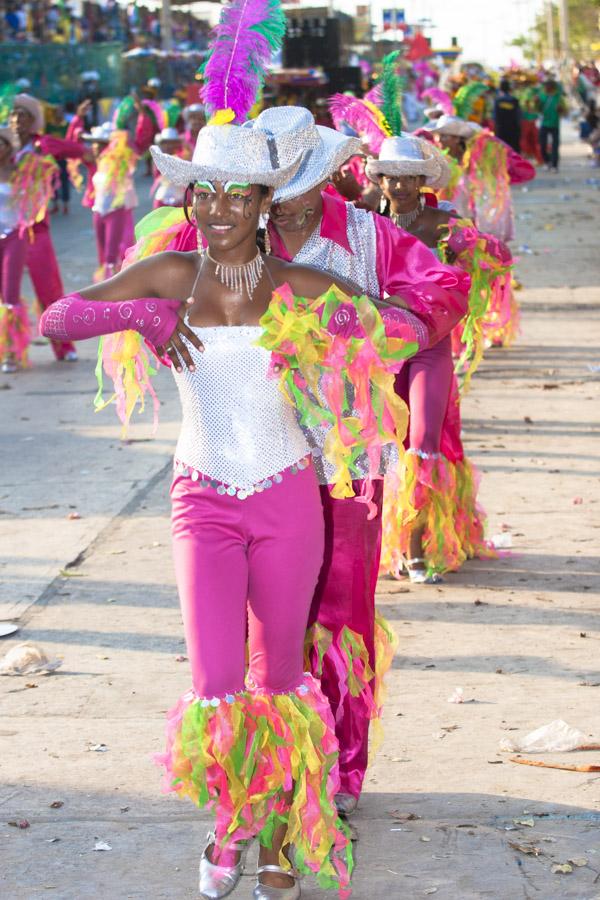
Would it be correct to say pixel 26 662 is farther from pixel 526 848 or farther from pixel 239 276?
pixel 239 276

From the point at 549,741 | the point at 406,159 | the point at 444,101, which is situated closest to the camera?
the point at 549,741

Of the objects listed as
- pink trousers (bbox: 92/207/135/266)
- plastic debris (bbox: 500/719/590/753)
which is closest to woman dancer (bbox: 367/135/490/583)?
plastic debris (bbox: 500/719/590/753)

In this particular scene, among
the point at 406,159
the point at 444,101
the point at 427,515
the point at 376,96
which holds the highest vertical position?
Result: the point at 376,96

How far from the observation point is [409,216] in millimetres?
6930

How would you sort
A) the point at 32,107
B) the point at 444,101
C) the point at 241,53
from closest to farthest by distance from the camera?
the point at 241,53
the point at 32,107
the point at 444,101

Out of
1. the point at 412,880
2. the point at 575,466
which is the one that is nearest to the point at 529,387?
the point at 575,466

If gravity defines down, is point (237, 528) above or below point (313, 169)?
below

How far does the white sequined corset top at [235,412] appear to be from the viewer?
384 centimetres

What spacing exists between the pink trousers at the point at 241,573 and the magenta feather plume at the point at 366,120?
2885mm

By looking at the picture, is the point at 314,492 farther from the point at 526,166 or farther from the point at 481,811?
the point at 526,166

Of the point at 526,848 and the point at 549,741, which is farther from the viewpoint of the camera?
the point at 549,741

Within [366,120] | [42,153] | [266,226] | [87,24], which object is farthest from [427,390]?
[87,24]

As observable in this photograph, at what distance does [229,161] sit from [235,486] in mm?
800

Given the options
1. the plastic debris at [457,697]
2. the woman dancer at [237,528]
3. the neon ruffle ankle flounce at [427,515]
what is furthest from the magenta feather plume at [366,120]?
the woman dancer at [237,528]
